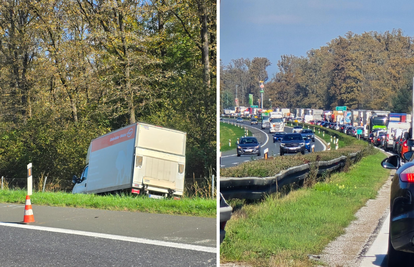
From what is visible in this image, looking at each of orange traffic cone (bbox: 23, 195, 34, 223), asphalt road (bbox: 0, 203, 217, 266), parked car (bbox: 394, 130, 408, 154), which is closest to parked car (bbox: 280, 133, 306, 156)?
parked car (bbox: 394, 130, 408, 154)

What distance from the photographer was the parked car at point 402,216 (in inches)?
78.9

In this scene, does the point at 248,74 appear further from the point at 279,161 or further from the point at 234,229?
the point at 234,229

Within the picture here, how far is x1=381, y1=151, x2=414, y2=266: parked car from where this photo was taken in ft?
6.57

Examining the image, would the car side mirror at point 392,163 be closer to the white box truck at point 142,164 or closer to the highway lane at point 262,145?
the highway lane at point 262,145

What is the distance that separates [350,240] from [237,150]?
2.03 ft

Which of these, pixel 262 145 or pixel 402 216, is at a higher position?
pixel 262 145

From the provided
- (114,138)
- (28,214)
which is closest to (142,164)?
(114,138)

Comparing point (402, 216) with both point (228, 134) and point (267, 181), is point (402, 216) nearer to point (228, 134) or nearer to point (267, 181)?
point (267, 181)

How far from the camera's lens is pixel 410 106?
2.07 m

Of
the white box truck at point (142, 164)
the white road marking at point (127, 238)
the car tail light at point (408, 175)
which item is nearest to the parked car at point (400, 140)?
the car tail light at point (408, 175)

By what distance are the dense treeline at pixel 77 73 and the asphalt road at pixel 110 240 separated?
524 centimetres

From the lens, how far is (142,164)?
12852 mm

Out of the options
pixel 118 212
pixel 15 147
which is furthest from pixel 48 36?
pixel 118 212

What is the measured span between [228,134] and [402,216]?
0.78 m
